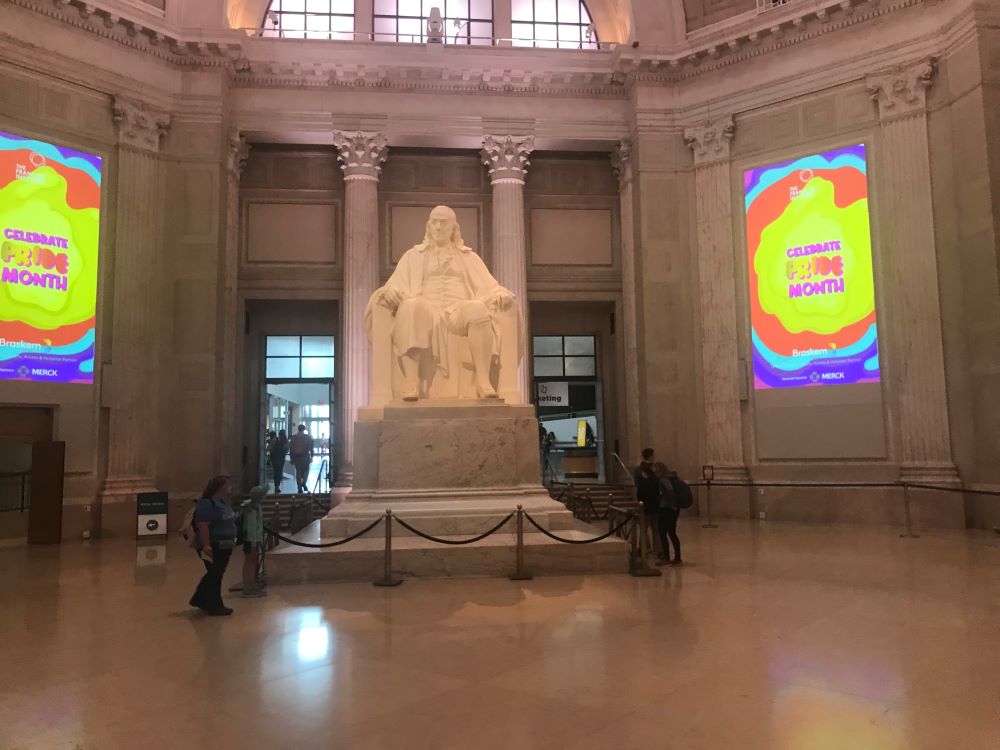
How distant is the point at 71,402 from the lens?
11.9 metres

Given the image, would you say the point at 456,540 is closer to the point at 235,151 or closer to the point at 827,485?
the point at 827,485

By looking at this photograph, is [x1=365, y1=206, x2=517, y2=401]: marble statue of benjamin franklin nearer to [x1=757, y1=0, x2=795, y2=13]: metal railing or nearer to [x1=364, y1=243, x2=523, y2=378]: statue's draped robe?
[x1=364, y1=243, x2=523, y2=378]: statue's draped robe

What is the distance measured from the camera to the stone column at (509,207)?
50.0 feet

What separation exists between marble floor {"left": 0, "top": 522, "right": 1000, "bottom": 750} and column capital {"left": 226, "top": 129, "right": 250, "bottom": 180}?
9.65 m

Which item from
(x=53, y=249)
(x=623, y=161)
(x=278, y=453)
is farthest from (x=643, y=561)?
(x=623, y=161)

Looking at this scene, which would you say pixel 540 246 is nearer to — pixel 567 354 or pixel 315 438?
pixel 567 354

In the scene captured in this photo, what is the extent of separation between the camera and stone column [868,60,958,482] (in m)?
11.9

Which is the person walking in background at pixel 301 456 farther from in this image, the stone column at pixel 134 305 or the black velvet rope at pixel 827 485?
the black velvet rope at pixel 827 485

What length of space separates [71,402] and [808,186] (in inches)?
509

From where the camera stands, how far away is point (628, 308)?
A: 15477mm

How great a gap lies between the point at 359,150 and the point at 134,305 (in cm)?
524

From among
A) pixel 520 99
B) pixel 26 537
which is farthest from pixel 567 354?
pixel 26 537

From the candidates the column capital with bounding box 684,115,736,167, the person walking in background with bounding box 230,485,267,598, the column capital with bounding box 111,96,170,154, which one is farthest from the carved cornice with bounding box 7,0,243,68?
the person walking in background with bounding box 230,485,267,598

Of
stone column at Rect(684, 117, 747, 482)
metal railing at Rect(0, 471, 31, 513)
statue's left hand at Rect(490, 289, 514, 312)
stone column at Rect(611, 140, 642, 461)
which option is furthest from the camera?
metal railing at Rect(0, 471, 31, 513)
